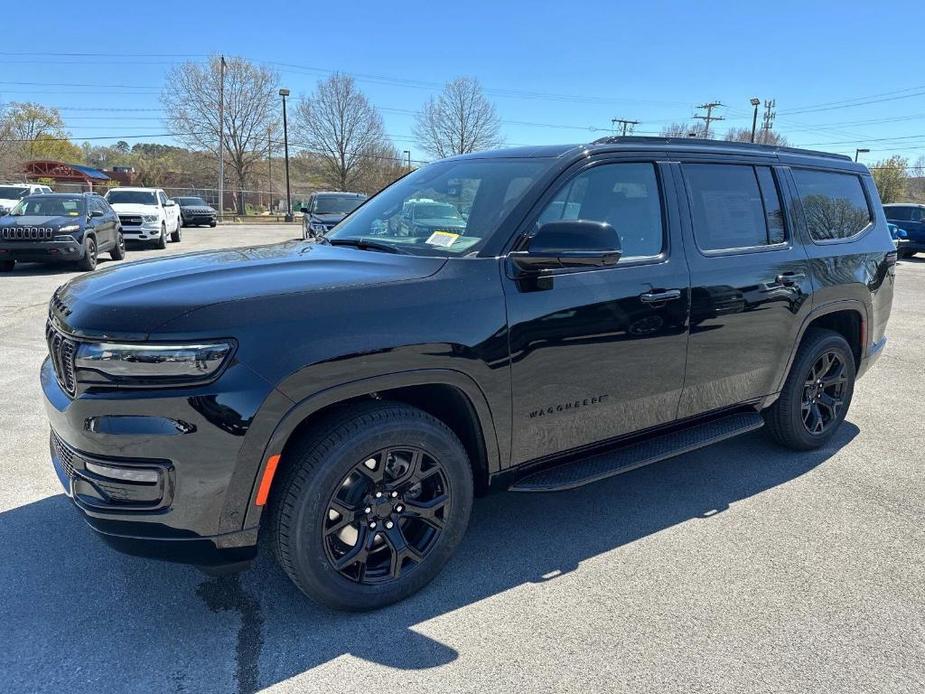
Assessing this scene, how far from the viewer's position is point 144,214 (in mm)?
18141

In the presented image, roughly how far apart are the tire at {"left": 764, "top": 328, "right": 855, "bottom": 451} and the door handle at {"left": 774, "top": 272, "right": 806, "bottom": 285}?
19.9 inches

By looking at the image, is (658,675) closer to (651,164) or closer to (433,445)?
(433,445)

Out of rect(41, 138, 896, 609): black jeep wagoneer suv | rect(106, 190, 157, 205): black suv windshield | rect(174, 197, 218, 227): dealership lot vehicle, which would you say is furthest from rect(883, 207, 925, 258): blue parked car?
rect(174, 197, 218, 227): dealership lot vehicle

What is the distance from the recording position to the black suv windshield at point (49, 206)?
13.1m

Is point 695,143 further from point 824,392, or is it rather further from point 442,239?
point 824,392

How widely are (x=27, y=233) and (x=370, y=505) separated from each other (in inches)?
493

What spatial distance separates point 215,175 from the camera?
55.7 meters

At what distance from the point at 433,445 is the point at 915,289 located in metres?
14.2

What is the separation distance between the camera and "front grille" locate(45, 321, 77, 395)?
2330 millimetres

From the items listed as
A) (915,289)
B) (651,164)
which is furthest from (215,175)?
(651,164)

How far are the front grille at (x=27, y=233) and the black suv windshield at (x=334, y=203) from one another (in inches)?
220

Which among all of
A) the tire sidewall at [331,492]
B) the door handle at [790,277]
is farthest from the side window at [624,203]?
the tire sidewall at [331,492]

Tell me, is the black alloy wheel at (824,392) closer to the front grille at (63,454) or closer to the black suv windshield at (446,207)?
the black suv windshield at (446,207)

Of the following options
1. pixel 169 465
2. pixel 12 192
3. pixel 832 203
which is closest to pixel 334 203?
pixel 12 192
